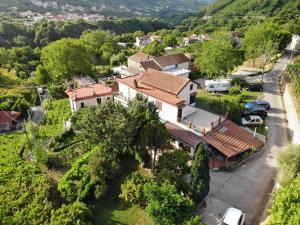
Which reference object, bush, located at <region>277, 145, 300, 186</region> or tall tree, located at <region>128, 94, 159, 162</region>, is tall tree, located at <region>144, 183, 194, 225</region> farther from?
bush, located at <region>277, 145, 300, 186</region>

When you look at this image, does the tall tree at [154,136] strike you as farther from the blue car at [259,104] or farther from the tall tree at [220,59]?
the tall tree at [220,59]

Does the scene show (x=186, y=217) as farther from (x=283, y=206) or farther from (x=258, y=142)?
(x=258, y=142)

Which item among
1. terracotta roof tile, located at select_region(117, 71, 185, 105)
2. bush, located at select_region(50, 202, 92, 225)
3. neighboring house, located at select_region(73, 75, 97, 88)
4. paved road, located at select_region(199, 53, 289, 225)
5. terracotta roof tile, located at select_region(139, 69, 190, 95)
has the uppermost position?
terracotta roof tile, located at select_region(139, 69, 190, 95)

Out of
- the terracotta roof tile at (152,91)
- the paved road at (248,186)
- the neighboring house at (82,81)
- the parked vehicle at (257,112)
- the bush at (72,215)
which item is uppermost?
the terracotta roof tile at (152,91)

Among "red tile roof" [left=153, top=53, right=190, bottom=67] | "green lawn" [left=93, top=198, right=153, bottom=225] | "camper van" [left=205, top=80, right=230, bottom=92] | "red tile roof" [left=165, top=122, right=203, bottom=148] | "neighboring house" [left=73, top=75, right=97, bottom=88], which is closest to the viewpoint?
"green lawn" [left=93, top=198, right=153, bottom=225]

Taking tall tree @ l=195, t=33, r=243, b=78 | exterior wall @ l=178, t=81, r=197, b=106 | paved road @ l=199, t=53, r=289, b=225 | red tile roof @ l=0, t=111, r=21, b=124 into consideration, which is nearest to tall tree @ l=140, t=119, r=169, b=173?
paved road @ l=199, t=53, r=289, b=225

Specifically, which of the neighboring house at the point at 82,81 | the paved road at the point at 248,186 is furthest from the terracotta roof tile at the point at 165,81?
the neighboring house at the point at 82,81

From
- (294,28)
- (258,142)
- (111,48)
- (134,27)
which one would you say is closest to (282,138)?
(258,142)
